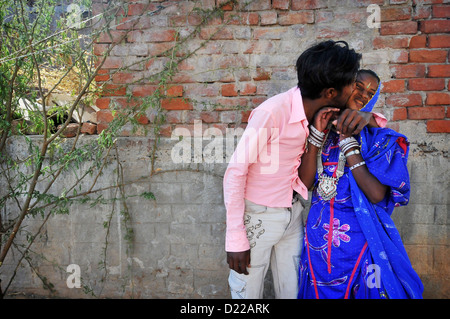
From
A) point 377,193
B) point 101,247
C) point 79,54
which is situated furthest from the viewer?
point 101,247

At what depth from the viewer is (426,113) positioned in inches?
106

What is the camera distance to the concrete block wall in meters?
2.69

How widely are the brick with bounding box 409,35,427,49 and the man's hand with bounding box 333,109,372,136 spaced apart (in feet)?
3.81

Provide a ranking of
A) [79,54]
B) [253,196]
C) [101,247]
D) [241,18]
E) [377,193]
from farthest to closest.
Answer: [101,247], [241,18], [79,54], [253,196], [377,193]

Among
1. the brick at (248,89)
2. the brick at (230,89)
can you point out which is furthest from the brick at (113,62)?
the brick at (248,89)

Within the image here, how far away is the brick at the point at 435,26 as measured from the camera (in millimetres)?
2621

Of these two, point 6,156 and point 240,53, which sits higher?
point 240,53

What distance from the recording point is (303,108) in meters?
1.93

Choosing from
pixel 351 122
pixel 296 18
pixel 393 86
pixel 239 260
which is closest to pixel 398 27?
pixel 393 86

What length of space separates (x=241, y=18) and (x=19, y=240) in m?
2.53

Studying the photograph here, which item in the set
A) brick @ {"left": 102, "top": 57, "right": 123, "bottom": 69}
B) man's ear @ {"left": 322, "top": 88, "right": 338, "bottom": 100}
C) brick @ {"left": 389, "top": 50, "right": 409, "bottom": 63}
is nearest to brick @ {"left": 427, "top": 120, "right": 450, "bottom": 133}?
brick @ {"left": 389, "top": 50, "right": 409, "bottom": 63}

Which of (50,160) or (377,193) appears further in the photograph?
(50,160)
